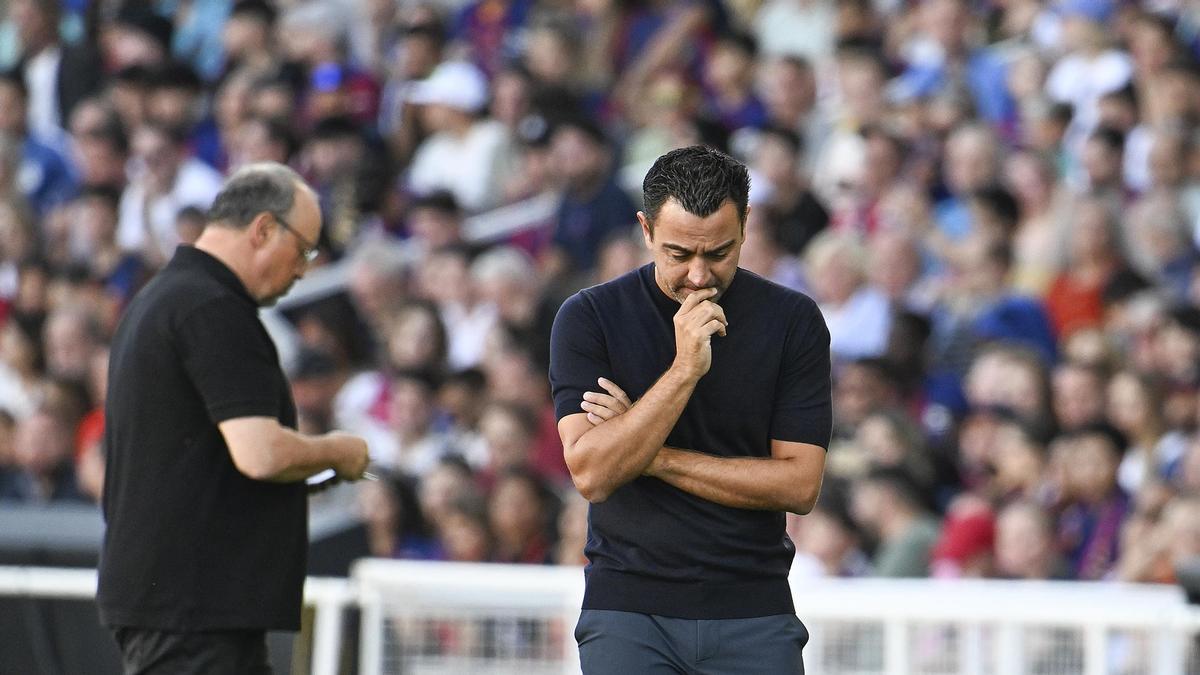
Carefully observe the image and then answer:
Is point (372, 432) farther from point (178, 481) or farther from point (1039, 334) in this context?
point (178, 481)

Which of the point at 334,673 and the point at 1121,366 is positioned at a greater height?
the point at 1121,366

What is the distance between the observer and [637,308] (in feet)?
14.2

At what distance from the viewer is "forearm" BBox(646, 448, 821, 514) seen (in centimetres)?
417

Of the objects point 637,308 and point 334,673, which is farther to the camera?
point 334,673

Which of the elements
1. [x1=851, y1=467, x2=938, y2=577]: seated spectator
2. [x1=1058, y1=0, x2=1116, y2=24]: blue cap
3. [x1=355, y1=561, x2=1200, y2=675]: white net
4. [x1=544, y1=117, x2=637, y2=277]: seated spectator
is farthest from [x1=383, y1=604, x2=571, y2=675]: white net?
[x1=1058, y1=0, x2=1116, y2=24]: blue cap

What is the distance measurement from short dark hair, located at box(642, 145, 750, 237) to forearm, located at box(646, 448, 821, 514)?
508 millimetres

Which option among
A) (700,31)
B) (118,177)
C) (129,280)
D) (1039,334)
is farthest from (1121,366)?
(118,177)

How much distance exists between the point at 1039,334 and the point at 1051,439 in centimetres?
97

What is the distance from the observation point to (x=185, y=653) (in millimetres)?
4863

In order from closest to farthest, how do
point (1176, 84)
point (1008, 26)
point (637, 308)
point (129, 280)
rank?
1. point (637, 308)
2. point (1176, 84)
3. point (1008, 26)
4. point (129, 280)

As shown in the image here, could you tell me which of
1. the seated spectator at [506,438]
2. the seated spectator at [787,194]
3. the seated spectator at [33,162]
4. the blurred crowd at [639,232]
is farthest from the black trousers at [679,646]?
the seated spectator at [33,162]

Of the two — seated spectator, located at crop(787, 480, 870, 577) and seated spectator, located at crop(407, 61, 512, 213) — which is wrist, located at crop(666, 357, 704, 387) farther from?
seated spectator, located at crop(407, 61, 512, 213)

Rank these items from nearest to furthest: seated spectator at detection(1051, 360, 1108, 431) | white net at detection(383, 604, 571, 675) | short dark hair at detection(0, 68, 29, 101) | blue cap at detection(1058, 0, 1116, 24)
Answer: white net at detection(383, 604, 571, 675) < seated spectator at detection(1051, 360, 1108, 431) < blue cap at detection(1058, 0, 1116, 24) < short dark hair at detection(0, 68, 29, 101)

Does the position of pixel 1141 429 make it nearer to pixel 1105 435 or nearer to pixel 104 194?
pixel 1105 435
